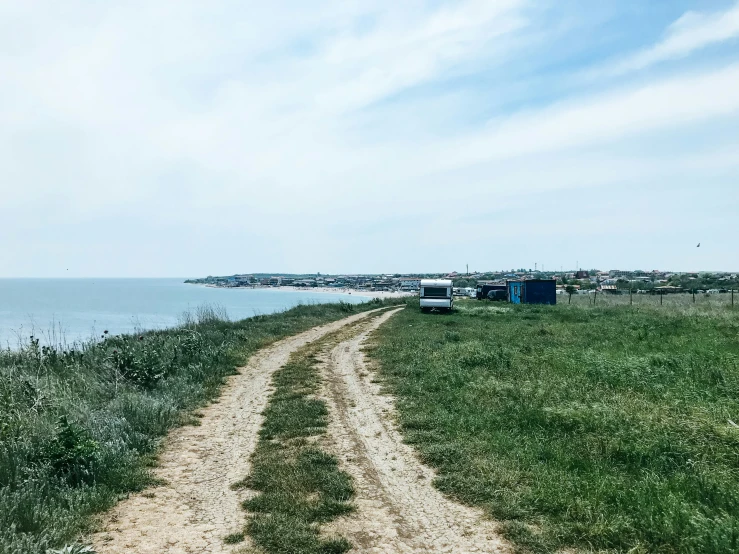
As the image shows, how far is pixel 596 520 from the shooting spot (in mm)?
5168

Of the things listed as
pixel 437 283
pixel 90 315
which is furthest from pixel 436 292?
pixel 90 315

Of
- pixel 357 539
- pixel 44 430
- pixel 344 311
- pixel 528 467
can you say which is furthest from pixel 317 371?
pixel 344 311

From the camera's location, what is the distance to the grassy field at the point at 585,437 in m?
5.04

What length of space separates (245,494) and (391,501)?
1808mm

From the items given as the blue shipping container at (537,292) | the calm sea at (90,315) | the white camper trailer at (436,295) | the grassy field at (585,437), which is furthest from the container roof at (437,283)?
the grassy field at (585,437)

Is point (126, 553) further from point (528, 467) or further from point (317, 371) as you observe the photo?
point (317, 371)

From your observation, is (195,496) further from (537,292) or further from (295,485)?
(537,292)

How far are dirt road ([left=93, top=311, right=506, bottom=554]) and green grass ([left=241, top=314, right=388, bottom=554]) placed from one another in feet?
0.57

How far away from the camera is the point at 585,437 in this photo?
25.4ft

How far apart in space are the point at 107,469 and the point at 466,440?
17.0 ft

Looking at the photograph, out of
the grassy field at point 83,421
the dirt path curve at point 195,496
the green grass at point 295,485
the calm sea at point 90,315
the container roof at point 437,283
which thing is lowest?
the calm sea at point 90,315

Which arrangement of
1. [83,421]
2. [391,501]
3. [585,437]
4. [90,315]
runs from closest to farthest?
[391,501]
[585,437]
[83,421]
[90,315]

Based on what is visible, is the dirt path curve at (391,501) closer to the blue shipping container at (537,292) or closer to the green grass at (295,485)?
the green grass at (295,485)

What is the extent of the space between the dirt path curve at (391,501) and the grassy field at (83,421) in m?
2.86
